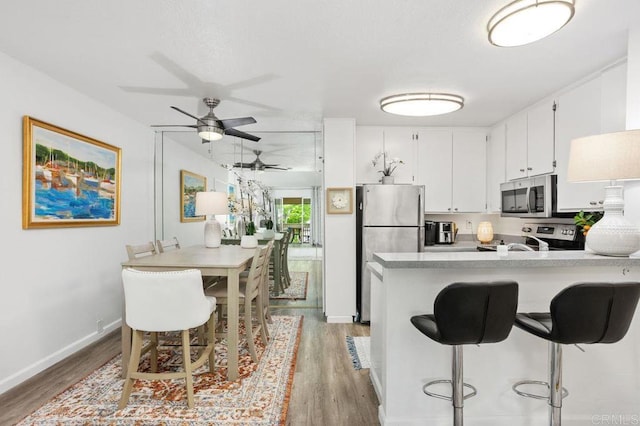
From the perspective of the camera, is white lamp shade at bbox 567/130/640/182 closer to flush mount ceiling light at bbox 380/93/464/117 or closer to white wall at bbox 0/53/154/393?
flush mount ceiling light at bbox 380/93/464/117

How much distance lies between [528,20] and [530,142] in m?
1.98

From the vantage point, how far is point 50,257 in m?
2.78

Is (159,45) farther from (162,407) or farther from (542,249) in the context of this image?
(542,249)

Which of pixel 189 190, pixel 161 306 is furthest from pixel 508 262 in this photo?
pixel 189 190

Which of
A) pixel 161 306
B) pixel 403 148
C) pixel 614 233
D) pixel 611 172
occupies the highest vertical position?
pixel 403 148

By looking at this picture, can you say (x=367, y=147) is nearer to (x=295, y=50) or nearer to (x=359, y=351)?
(x=295, y=50)

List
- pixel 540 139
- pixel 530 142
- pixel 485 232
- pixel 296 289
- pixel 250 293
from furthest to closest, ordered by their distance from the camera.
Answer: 1. pixel 296 289
2. pixel 485 232
3. pixel 530 142
4. pixel 540 139
5. pixel 250 293

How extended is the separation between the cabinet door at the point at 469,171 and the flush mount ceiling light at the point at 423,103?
1219 millimetres

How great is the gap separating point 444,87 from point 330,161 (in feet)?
4.91

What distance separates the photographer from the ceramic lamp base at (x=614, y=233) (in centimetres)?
181

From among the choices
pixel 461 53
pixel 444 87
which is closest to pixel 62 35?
pixel 461 53

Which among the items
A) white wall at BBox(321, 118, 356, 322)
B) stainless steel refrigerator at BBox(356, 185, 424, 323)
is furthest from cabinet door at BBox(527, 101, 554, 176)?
white wall at BBox(321, 118, 356, 322)

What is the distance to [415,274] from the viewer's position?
76.0 inches

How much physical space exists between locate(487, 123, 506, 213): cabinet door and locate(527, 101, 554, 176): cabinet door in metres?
0.48
